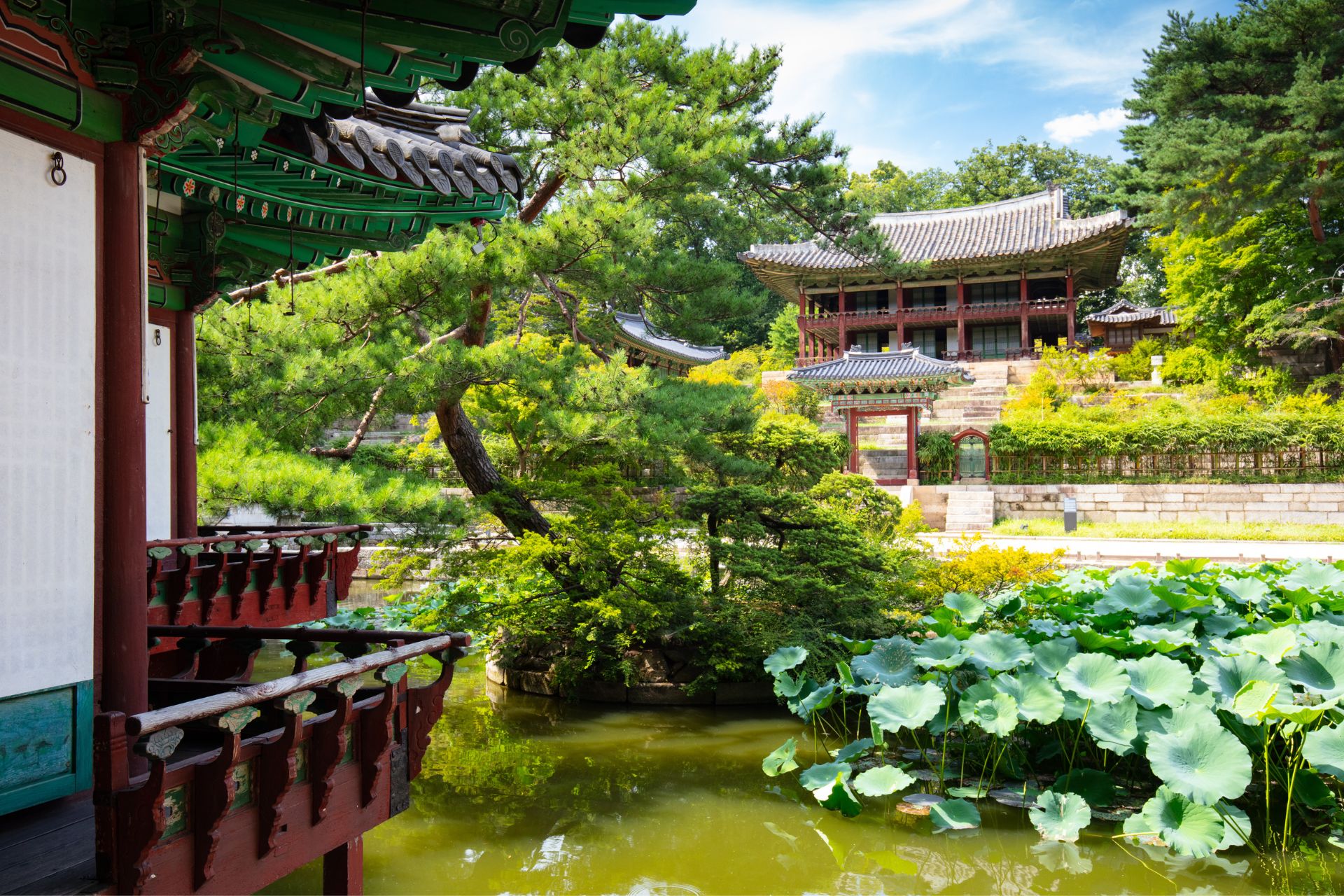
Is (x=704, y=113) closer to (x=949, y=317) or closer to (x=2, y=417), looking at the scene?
(x=2, y=417)

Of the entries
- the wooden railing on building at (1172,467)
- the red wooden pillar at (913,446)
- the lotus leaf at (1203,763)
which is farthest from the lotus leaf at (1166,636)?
the red wooden pillar at (913,446)

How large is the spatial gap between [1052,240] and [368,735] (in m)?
31.1

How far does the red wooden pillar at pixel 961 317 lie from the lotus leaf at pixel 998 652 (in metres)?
28.1

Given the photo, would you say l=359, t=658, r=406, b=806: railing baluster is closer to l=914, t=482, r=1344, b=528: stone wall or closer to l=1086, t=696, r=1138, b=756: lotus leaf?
l=1086, t=696, r=1138, b=756: lotus leaf

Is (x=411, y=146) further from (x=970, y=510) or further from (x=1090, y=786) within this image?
(x=970, y=510)

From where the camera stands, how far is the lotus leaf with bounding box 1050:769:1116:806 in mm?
5789

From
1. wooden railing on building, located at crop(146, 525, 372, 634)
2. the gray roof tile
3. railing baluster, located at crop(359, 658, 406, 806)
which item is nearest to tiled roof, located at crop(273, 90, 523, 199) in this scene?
wooden railing on building, located at crop(146, 525, 372, 634)

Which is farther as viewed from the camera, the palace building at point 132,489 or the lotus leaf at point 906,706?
the lotus leaf at point 906,706

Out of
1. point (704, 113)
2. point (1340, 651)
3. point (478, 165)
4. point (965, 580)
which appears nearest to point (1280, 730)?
point (1340, 651)

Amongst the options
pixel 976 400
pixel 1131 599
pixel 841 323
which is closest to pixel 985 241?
pixel 841 323

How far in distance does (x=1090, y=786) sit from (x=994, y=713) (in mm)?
767

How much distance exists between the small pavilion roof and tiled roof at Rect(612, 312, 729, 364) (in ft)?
16.4

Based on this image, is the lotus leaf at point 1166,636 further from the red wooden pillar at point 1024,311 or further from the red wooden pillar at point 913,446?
the red wooden pillar at point 1024,311

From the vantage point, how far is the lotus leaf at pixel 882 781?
18.9 feet
